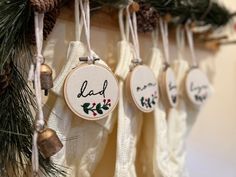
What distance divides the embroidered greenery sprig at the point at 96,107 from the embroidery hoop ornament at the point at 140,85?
6 centimetres

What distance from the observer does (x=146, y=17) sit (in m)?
0.63

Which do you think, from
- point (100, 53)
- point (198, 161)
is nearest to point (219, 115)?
point (198, 161)

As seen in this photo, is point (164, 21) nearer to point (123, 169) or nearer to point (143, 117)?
point (143, 117)

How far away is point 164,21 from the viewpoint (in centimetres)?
70

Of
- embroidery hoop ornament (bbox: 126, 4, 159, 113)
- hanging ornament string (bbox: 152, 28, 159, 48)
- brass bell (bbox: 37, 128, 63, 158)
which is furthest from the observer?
hanging ornament string (bbox: 152, 28, 159, 48)

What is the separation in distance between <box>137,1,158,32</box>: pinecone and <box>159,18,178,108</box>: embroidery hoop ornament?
0.05 metres

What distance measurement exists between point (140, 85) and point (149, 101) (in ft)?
0.11

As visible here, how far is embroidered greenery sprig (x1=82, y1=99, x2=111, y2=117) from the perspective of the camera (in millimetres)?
519

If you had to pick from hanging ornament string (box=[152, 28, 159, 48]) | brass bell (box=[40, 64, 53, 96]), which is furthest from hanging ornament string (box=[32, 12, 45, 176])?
hanging ornament string (box=[152, 28, 159, 48])

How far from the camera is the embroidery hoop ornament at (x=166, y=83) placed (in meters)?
0.67

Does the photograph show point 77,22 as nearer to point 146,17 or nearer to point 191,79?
point 146,17

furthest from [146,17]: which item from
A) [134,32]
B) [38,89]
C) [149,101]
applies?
[38,89]

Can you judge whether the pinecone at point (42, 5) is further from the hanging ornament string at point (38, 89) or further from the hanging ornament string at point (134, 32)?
the hanging ornament string at point (134, 32)

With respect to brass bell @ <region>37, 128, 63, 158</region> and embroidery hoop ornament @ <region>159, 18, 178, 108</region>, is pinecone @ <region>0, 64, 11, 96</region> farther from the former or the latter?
embroidery hoop ornament @ <region>159, 18, 178, 108</region>
